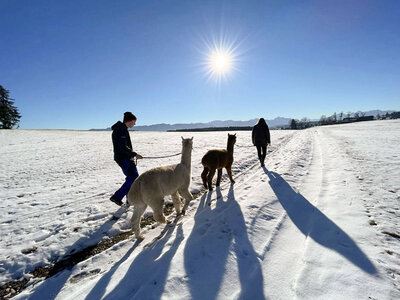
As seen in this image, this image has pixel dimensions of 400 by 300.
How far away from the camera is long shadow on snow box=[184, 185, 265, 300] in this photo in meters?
2.41

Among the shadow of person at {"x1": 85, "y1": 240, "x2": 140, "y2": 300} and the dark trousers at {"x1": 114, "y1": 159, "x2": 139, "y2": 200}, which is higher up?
the dark trousers at {"x1": 114, "y1": 159, "x2": 139, "y2": 200}

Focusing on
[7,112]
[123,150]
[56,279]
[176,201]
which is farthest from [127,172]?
[7,112]

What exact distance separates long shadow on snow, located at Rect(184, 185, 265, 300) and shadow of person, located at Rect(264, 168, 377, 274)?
120 centimetres

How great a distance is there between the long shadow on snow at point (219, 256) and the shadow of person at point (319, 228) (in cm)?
120

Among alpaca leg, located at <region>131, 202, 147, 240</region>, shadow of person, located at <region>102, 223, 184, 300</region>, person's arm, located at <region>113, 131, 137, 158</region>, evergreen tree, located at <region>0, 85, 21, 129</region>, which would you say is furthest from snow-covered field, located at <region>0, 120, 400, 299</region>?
evergreen tree, located at <region>0, 85, 21, 129</region>

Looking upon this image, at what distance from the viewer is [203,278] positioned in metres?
2.59

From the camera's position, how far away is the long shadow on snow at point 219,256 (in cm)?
241

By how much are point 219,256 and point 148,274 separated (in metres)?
1.08

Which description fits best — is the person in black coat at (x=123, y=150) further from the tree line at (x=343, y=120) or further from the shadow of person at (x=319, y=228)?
the tree line at (x=343, y=120)

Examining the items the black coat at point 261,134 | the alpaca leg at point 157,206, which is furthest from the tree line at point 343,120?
the alpaca leg at point 157,206

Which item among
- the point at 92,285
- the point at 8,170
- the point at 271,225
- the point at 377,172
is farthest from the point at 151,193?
the point at 8,170

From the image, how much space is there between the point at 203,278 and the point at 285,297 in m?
1.02

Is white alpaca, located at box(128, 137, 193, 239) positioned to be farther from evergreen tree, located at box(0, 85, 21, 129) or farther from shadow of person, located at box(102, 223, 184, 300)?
evergreen tree, located at box(0, 85, 21, 129)

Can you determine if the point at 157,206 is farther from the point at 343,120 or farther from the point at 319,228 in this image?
the point at 343,120
